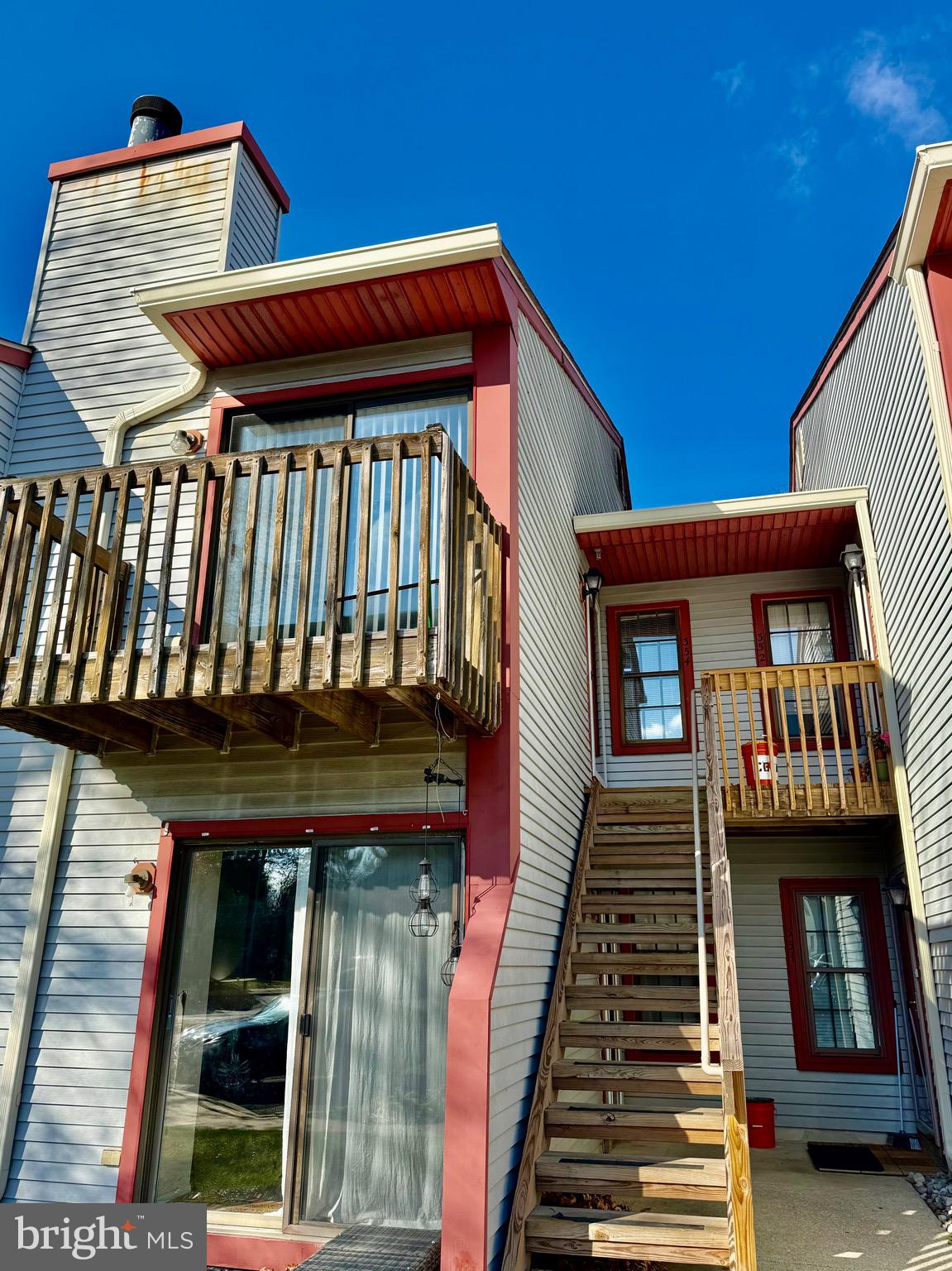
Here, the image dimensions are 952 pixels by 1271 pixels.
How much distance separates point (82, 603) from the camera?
5387 millimetres

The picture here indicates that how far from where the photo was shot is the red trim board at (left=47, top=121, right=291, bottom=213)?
851cm

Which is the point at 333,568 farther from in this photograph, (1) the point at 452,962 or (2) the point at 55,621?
(1) the point at 452,962

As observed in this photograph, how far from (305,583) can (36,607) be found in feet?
5.69

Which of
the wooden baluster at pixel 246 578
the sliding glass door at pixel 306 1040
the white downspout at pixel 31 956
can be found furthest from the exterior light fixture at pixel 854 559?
the white downspout at pixel 31 956

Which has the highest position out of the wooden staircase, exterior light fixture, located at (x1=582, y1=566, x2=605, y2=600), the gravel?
exterior light fixture, located at (x1=582, y1=566, x2=605, y2=600)

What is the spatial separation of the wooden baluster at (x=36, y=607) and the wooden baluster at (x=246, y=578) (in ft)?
3.86

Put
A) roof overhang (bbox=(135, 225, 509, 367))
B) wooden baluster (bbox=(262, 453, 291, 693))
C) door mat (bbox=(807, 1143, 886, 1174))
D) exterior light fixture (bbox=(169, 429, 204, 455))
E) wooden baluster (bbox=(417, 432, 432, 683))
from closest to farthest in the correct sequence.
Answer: wooden baluster (bbox=(417, 432, 432, 683)) < wooden baluster (bbox=(262, 453, 291, 693)) < roof overhang (bbox=(135, 225, 509, 367)) < exterior light fixture (bbox=(169, 429, 204, 455)) < door mat (bbox=(807, 1143, 886, 1174))

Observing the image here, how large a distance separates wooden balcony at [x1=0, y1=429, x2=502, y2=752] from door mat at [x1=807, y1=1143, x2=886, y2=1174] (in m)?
4.89

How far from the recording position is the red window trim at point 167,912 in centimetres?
556

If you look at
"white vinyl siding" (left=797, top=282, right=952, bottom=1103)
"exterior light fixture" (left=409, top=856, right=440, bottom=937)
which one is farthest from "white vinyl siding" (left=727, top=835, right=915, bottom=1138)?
"exterior light fixture" (left=409, top=856, right=440, bottom=937)

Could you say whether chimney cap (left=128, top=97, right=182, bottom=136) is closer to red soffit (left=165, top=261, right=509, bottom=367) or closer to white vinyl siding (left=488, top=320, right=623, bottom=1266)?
red soffit (left=165, top=261, right=509, bottom=367)

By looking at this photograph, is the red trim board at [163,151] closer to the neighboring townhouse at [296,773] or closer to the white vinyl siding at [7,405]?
the white vinyl siding at [7,405]

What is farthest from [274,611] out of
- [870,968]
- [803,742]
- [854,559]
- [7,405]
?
[870,968]

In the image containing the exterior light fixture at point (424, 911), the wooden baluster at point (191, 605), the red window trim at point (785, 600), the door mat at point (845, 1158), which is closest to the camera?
the wooden baluster at point (191, 605)
